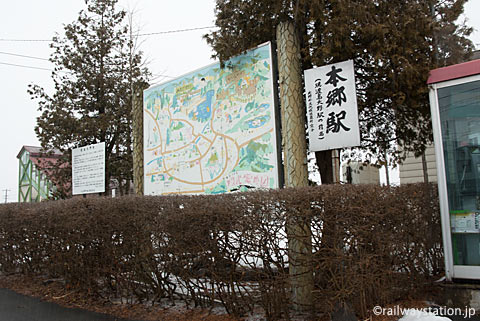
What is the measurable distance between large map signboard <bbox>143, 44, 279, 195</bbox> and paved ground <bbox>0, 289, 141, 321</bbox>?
2.76 metres

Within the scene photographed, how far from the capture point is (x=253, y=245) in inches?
173

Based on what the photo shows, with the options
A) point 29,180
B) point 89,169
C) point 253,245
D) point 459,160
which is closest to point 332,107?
point 253,245

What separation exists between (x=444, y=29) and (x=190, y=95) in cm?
463

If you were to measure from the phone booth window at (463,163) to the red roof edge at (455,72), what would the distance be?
0.55 ft

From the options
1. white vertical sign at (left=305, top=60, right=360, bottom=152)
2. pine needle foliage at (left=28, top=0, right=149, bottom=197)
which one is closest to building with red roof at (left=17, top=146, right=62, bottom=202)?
pine needle foliage at (left=28, top=0, right=149, bottom=197)

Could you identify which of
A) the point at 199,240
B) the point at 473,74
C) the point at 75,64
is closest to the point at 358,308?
the point at 199,240

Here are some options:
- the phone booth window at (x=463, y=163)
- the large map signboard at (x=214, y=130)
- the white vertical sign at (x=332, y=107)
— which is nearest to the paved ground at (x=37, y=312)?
the large map signboard at (x=214, y=130)

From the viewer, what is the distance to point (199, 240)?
4715 millimetres

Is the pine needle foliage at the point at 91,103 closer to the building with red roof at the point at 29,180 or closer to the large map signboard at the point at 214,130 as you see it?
the large map signboard at the point at 214,130

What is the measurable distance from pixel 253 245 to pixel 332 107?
223 cm

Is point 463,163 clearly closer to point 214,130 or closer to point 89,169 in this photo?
point 214,130

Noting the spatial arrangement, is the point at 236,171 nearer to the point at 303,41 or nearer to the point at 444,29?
the point at 303,41

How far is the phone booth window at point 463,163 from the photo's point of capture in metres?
5.76

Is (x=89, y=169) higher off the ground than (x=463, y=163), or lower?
higher
